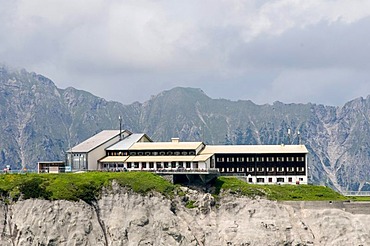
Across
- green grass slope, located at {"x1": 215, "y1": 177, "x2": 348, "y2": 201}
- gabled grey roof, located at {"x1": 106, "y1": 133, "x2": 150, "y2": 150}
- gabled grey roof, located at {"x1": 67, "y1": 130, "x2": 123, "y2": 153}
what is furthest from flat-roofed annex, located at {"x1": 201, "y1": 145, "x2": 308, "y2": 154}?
gabled grey roof, located at {"x1": 67, "y1": 130, "x2": 123, "y2": 153}

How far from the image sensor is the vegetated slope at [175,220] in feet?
382

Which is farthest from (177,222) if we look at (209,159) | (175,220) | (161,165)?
(209,159)

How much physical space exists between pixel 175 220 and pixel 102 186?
13.6m

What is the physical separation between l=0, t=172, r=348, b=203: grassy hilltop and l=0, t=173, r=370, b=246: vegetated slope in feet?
2.19

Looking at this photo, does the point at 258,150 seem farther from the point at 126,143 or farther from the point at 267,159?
the point at 126,143

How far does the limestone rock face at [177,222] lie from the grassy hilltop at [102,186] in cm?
135

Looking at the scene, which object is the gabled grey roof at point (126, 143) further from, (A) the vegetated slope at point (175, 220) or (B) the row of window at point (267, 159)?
(A) the vegetated slope at point (175, 220)

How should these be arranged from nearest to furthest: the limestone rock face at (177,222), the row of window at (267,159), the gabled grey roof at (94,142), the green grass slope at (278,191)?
the limestone rock face at (177,222) < the green grass slope at (278,191) < the gabled grey roof at (94,142) < the row of window at (267,159)

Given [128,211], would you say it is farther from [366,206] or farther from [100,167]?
[366,206]

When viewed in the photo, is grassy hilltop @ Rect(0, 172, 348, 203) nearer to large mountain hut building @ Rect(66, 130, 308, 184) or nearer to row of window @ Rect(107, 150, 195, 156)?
large mountain hut building @ Rect(66, 130, 308, 184)

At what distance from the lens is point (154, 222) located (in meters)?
119

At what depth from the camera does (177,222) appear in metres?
120

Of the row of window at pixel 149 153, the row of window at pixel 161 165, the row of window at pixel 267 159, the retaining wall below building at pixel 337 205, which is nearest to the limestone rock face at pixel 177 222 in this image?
the retaining wall below building at pixel 337 205

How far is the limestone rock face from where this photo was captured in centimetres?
11650
